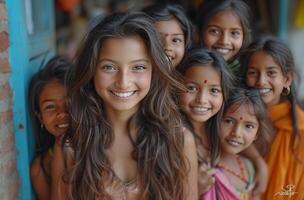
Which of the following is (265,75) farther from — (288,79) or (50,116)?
(50,116)

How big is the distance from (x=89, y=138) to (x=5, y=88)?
1.32 feet

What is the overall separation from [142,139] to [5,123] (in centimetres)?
57

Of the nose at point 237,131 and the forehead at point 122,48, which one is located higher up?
the forehead at point 122,48

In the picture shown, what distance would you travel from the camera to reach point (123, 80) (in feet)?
5.67

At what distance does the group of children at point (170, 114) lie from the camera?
Answer: 1792 mm

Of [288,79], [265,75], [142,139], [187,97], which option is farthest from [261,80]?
[142,139]

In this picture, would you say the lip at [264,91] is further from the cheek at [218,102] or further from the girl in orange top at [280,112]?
the cheek at [218,102]

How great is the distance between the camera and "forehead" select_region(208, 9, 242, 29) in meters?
2.29

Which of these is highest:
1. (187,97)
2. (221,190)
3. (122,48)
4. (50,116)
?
(122,48)

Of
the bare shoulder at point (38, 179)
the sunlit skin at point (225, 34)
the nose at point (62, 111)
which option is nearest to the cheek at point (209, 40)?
the sunlit skin at point (225, 34)

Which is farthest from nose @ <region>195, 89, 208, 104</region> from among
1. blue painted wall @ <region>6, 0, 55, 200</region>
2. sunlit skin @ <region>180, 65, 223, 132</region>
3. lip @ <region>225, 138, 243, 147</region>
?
blue painted wall @ <region>6, 0, 55, 200</region>

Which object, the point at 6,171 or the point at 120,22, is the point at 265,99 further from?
the point at 6,171

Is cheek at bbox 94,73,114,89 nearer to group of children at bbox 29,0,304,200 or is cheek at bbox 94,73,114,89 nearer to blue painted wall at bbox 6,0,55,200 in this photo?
group of children at bbox 29,0,304,200

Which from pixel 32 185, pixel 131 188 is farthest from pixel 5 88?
pixel 131 188
